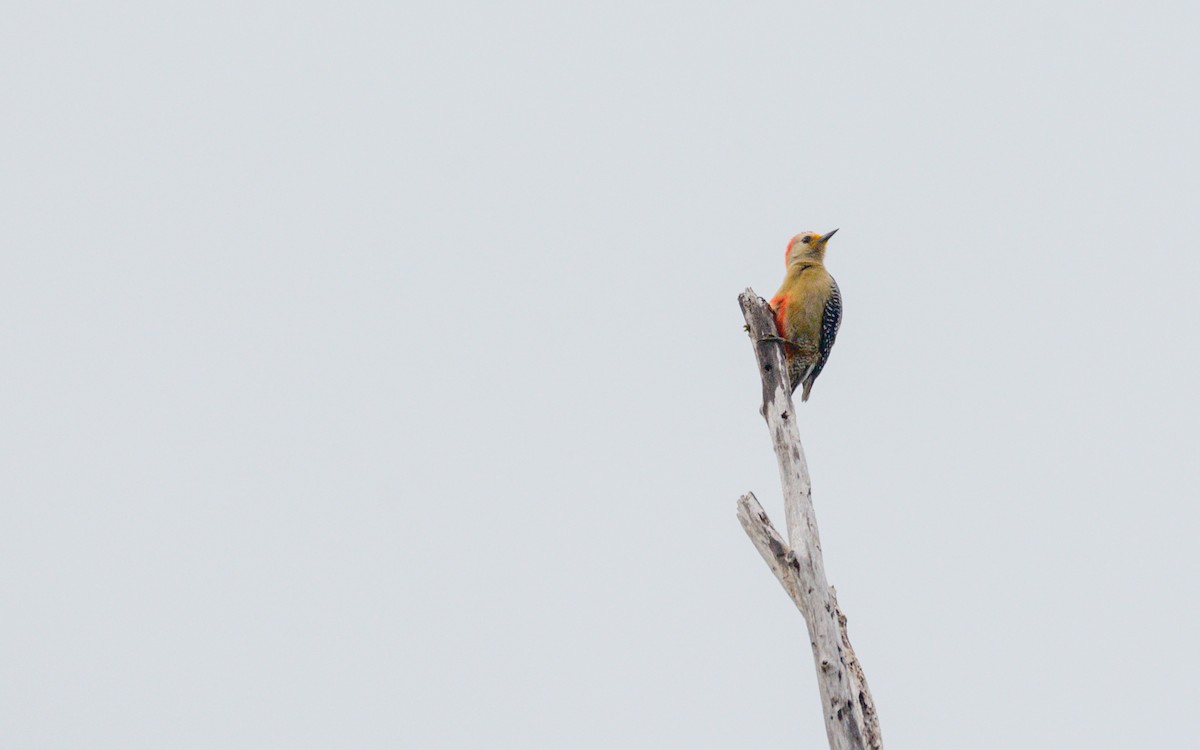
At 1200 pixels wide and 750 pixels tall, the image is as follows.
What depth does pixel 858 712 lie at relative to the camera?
23.7ft

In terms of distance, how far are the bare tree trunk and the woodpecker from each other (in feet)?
5.02

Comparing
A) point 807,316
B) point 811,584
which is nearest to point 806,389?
point 807,316

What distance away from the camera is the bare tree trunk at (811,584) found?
7203 mm

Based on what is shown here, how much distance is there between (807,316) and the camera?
9844 millimetres

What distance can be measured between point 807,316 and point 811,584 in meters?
3.02

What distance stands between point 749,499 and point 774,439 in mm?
665

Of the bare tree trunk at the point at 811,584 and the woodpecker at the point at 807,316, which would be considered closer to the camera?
the bare tree trunk at the point at 811,584

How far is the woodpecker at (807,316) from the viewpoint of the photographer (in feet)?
32.1

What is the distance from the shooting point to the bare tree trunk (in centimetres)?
720

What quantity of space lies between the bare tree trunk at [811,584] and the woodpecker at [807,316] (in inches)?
60.2

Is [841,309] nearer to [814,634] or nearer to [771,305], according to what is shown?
[771,305]

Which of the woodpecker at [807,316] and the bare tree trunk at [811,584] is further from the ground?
the woodpecker at [807,316]

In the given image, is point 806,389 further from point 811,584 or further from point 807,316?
point 811,584

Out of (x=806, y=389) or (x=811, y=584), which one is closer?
(x=811, y=584)
